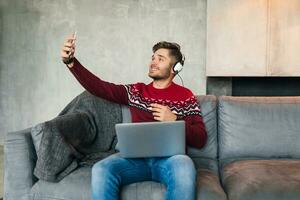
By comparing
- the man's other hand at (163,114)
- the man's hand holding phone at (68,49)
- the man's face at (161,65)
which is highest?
the man's hand holding phone at (68,49)

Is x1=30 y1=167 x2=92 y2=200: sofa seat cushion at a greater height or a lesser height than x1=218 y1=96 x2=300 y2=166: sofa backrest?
lesser

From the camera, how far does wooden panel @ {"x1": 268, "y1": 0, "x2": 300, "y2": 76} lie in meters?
3.69

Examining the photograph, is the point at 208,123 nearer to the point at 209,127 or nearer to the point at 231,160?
the point at 209,127

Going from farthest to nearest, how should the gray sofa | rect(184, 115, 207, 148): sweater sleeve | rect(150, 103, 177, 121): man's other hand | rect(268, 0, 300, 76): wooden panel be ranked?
rect(268, 0, 300, 76): wooden panel
rect(184, 115, 207, 148): sweater sleeve
rect(150, 103, 177, 121): man's other hand
the gray sofa

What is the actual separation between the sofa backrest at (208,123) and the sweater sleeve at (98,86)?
17 cm

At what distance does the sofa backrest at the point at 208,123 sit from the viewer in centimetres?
260

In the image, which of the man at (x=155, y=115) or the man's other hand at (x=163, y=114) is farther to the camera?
the man's other hand at (x=163, y=114)

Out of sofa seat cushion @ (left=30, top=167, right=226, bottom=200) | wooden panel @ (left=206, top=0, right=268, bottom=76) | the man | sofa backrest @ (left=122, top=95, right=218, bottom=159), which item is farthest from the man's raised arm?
wooden panel @ (left=206, top=0, right=268, bottom=76)

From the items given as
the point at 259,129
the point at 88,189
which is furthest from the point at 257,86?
the point at 88,189

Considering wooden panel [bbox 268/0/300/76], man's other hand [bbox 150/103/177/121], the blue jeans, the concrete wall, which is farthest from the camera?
the concrete wall

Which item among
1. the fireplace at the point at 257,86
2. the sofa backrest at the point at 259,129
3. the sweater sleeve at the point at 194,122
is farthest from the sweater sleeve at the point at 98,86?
the fireplace at the point at 257,86

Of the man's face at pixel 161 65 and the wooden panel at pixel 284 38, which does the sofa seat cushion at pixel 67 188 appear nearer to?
the man's face at pixel 161 65

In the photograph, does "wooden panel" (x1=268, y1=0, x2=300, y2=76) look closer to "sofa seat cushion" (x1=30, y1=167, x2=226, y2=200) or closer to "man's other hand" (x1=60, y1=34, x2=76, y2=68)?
"sofa seat cushion" (x1=30, y1=167, x2=226, y2=200)

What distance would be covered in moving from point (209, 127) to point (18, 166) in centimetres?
111
